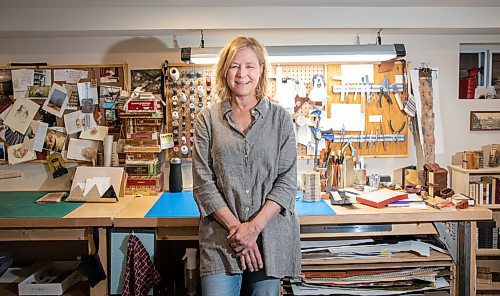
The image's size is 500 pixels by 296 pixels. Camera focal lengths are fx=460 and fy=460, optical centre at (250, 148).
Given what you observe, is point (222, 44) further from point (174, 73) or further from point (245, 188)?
point (245, 188)

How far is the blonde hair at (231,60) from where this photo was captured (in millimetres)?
1708

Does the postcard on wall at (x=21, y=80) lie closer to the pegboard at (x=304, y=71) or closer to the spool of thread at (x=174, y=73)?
the spool of thread at (x=174, y=73)

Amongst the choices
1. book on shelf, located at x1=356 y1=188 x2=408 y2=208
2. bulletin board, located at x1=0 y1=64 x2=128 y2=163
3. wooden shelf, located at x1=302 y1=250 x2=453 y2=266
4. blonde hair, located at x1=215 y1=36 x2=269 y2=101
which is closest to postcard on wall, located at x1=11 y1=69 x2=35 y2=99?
bulletin board, located at x1=0 y1=64 x2=128 y2=163

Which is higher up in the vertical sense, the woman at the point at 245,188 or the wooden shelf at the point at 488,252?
the woman at the point at 245,188

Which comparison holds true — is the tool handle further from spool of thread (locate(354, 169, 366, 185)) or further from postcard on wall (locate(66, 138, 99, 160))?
postcard on wall (locate(66, 138, 99, 160))

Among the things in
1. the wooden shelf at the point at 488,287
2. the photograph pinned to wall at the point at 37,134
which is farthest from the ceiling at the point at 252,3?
the wooden shelf at the point at 488,287

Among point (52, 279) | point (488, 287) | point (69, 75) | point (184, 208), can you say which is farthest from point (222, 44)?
point (488, 287)

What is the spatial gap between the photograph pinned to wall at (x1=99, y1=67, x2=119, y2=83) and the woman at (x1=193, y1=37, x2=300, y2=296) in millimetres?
1190

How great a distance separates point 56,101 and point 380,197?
6.31 ft

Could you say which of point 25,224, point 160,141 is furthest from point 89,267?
point 160,141

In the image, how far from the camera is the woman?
1648mm

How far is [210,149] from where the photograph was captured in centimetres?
171

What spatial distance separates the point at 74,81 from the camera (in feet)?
8.92

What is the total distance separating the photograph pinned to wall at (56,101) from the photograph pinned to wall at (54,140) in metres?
0.11
